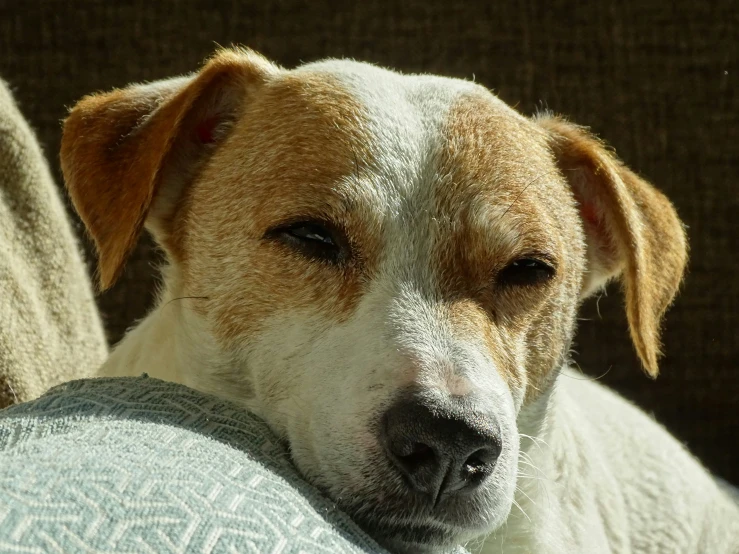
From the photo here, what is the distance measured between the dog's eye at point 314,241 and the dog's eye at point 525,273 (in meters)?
0.29

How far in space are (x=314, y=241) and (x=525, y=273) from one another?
375mm

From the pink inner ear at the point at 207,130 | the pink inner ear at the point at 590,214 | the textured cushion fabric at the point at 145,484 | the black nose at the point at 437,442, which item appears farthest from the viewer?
the pink inner ear at the point at 590,214

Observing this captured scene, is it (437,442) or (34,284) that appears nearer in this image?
(437,442)

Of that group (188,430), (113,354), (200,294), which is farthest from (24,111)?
(188,430)

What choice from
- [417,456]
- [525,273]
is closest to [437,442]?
[417,456]

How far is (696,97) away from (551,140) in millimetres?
1085

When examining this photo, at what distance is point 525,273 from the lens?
159 centimetres

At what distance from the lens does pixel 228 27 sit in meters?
2.74

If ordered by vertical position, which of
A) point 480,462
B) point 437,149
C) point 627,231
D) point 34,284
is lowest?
point 34,284

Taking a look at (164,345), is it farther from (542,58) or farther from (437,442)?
(542,58)

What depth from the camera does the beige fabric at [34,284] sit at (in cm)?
196

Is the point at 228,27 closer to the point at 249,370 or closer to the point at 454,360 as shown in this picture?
the point at 249,370

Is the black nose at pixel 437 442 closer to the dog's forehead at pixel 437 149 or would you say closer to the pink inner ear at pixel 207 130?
the dog's forehead at pixel 437 149

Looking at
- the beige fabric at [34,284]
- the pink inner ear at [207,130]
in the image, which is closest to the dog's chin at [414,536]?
the pink inner ear at [207,130]
